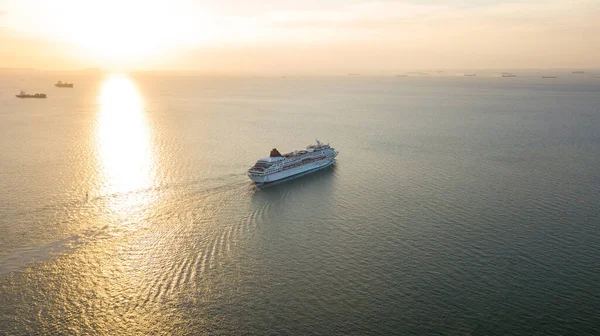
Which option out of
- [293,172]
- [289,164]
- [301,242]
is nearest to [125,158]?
[289,164]

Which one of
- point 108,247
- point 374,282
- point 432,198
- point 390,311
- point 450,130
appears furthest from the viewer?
point 450,130

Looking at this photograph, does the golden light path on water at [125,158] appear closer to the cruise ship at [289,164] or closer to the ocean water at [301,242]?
the ocean water at [301,242]

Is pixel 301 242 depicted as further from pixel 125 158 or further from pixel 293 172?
pixel 125 158

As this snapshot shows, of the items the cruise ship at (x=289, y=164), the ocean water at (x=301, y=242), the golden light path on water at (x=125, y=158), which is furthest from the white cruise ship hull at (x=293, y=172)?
the golden light path on water at (x=125, y=158)

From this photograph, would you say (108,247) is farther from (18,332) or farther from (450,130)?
(450,130)

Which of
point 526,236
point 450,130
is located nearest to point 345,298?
point 526,236

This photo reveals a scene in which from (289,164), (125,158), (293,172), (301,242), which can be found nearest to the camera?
(301,242)
